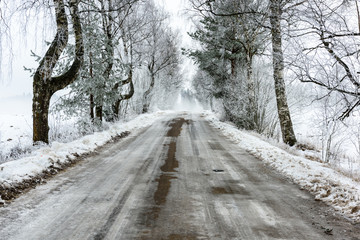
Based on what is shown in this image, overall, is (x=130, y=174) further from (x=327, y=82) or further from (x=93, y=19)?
(x=93, y=19)

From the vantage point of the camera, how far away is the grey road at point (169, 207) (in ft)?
9.89

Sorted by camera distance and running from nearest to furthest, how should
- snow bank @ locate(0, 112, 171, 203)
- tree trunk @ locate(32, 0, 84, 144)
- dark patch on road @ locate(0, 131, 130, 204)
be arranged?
dark patch on road @ locate(0, 131, 130, 204) < snow bank @ locate(0, 112, 171, 203) < tree trunk @ locate(32, 0, 84, 144)

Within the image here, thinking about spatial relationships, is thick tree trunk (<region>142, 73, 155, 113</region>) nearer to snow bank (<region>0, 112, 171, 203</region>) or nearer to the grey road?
snow bank (<region>0, 112, 171, 203</region>)

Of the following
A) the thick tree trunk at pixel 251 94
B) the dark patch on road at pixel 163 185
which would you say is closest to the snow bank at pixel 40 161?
the dark patch on road at pixel 163 185

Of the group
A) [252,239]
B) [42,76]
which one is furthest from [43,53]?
[252,239]

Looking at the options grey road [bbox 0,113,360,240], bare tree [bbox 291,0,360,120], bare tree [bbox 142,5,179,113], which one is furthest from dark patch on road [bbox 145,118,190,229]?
bare tree [bbox 142,5,179,113]

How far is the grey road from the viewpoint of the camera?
9.89 ft

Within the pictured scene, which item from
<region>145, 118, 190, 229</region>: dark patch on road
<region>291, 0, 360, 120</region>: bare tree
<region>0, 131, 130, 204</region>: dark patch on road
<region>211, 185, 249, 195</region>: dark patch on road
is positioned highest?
<region>291, 0, 360, 120</region>: bare tree

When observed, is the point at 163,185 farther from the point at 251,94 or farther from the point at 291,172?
the point at 251,94

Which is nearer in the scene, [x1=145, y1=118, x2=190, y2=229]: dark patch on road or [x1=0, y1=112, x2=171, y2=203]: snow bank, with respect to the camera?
[x1=145, y1=118, x2=190, y2=229]: dark patch on road

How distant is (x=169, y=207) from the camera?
374 cm

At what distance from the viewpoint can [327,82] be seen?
4906mm

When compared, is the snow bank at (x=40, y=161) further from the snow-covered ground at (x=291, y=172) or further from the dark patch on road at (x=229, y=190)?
the dark patch on road at (x=229, y=190)

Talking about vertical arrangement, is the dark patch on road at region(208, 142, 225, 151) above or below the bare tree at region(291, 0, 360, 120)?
below
